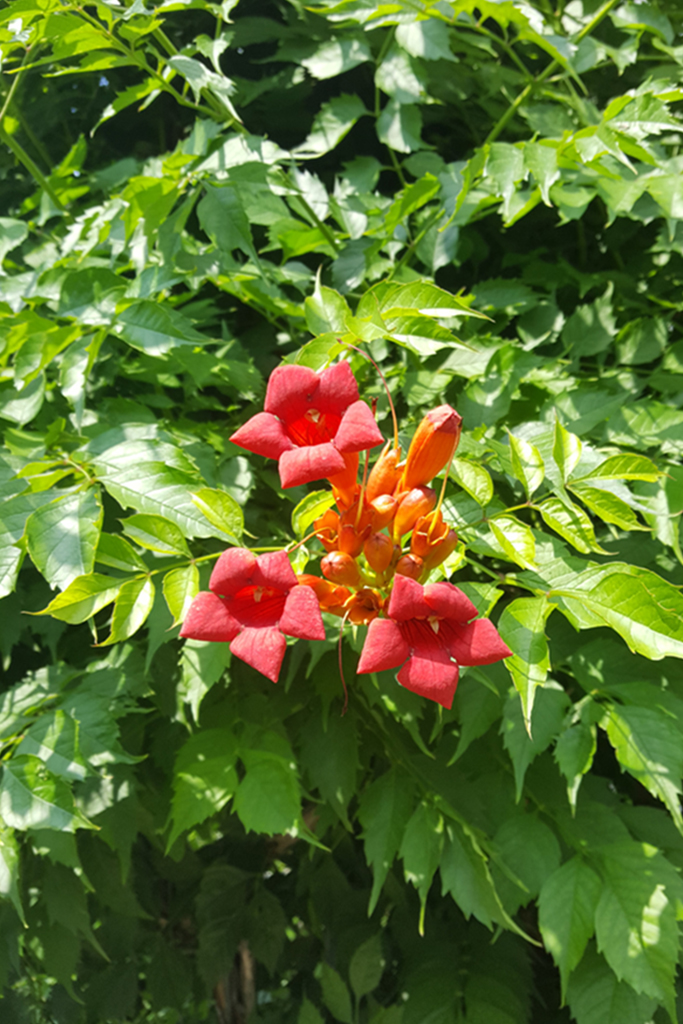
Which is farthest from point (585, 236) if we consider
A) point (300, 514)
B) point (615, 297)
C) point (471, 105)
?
point (300, 514)

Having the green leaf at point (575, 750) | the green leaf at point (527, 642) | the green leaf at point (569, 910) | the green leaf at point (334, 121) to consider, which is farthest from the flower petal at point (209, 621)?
the green leaf at point (334, 121)

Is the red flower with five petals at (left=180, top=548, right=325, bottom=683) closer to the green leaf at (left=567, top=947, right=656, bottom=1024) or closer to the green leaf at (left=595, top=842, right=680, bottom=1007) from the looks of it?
the green leaf at (left=595, top=842, right=680, bottom=1007)

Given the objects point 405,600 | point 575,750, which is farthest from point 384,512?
point 575,750

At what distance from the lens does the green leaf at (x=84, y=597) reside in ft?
3.07

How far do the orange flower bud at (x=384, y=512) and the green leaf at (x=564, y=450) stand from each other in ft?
0.78

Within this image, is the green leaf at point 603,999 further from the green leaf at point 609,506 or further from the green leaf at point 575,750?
the green leaf at point 609,506

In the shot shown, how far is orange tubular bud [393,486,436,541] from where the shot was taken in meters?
0.84

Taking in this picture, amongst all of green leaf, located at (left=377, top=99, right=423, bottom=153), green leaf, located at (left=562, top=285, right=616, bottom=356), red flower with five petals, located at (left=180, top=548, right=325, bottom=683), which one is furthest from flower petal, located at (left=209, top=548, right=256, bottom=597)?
green leaf, located at (left=377, top=99, right=423, bottom=153)

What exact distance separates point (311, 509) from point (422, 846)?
0.72 m

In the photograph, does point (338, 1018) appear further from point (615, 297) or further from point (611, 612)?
point (615, 297)

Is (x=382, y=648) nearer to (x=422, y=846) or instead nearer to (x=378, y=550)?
(x=378, y=550)

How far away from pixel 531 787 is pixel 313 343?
0.97 meters

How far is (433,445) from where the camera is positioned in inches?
32.8

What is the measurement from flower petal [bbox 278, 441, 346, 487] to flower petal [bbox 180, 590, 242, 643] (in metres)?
0.16
